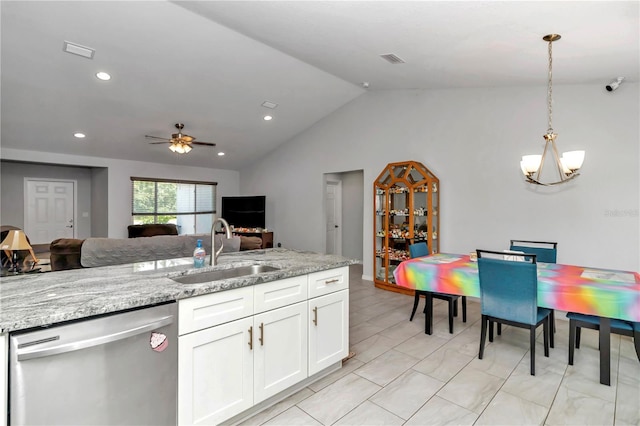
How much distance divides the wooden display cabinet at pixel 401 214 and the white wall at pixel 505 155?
8.8 inches

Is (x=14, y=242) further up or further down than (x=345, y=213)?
further down

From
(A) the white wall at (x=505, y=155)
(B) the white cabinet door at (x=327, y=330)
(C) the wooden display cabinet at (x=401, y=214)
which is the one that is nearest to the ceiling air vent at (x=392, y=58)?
(A) the white wall at (x=505, y=155)

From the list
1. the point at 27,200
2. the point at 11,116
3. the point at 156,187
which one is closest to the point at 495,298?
the point at 11,116

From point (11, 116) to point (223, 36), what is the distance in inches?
149

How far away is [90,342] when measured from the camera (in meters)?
1.40

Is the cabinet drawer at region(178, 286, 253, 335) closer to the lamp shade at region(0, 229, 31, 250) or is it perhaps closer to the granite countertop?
the granite countertop

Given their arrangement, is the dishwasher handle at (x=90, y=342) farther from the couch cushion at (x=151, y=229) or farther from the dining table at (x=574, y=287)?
the couch cushion at (x=151, y=229)

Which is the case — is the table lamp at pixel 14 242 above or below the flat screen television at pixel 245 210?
below

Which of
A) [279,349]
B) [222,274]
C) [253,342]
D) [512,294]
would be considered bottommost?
[279,349]

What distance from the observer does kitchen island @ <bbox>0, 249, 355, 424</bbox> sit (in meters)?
1.45

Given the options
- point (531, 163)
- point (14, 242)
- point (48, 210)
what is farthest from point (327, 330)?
point (48, 210)

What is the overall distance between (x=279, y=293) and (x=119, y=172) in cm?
678

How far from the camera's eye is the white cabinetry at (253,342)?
1.75 meters

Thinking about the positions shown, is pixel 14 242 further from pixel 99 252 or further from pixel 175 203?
pixel 175 203
